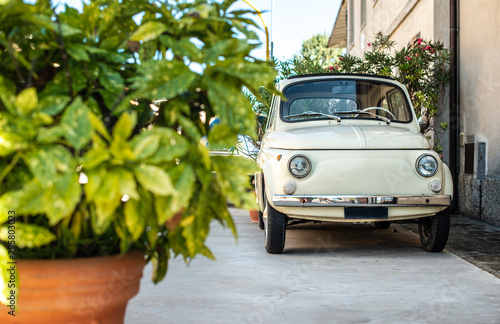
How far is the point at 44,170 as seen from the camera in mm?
1504

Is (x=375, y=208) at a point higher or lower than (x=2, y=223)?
lower

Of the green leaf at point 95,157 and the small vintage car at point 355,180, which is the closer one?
the green leaf at point 95,157

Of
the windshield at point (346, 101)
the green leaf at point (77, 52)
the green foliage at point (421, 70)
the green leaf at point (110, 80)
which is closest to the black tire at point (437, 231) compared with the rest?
the windshield at point (346, 101)

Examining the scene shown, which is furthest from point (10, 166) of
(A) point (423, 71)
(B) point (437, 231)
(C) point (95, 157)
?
(A) point (423, 71)

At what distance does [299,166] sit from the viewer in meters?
5.53

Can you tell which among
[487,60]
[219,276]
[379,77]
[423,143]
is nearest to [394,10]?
[487,60]

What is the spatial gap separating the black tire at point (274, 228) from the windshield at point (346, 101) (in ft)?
4.42

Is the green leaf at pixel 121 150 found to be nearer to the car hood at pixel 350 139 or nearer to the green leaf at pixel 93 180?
the green leaf at pixel 93 180

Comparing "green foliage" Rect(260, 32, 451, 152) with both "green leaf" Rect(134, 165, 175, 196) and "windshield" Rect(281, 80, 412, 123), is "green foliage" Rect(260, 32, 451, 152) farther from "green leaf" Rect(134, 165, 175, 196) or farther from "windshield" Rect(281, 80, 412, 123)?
"green leaf" Rect(134, 165, 175, 196)

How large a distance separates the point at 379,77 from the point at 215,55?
552cm

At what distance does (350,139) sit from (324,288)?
184cm

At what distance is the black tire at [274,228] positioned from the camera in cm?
565

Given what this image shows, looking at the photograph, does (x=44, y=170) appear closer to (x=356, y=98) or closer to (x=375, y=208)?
(x=375, y=208)

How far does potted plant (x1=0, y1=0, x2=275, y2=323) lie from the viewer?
1532mm
